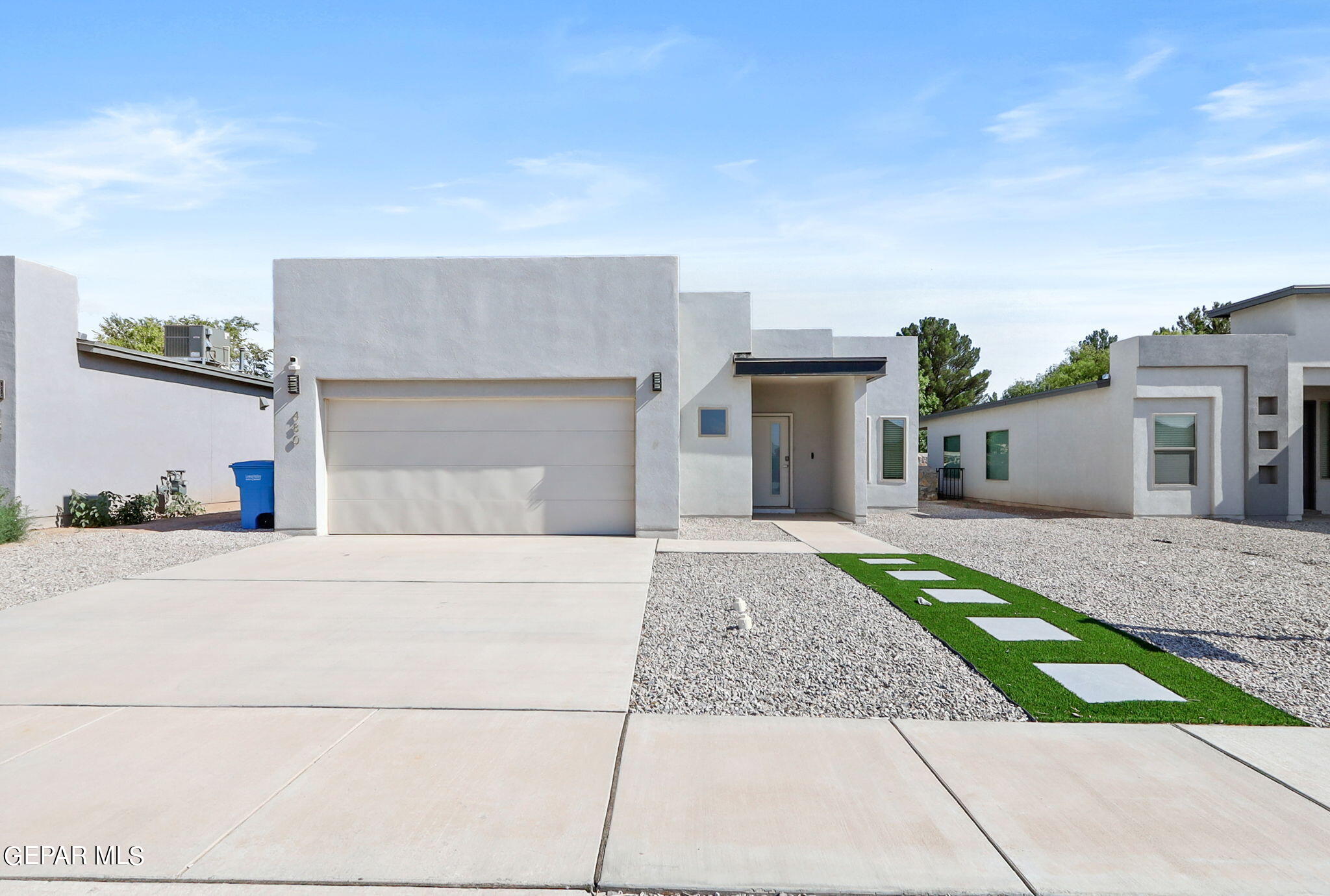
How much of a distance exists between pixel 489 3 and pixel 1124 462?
45.8 ft

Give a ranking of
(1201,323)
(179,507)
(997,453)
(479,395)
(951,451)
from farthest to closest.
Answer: (1201,323)
(951,451)
(997,453)
(179,507)
(479,395)

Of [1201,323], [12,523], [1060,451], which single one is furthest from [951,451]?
[1201,323]

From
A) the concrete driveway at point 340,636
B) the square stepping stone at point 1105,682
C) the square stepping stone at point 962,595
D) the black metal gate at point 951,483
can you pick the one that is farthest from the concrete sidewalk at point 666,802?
the black metal gate at point 951,483

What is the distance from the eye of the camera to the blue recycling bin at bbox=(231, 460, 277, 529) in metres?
11.6

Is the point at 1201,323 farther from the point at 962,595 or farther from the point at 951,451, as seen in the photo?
the point at 962,595

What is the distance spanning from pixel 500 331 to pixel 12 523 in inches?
291

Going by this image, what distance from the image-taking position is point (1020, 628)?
558 cm

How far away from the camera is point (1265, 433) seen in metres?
14.1

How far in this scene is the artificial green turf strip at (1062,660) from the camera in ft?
12.6

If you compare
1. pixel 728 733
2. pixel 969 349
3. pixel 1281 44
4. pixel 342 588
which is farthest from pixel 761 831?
pixel 969 349

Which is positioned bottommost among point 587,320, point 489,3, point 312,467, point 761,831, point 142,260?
point 761,831

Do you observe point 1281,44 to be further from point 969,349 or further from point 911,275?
point 969,349

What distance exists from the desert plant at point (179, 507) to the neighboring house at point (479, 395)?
188 inches

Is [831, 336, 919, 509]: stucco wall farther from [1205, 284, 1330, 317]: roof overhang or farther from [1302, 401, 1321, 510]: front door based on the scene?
[1302, 401, 1321, 510]: front door
